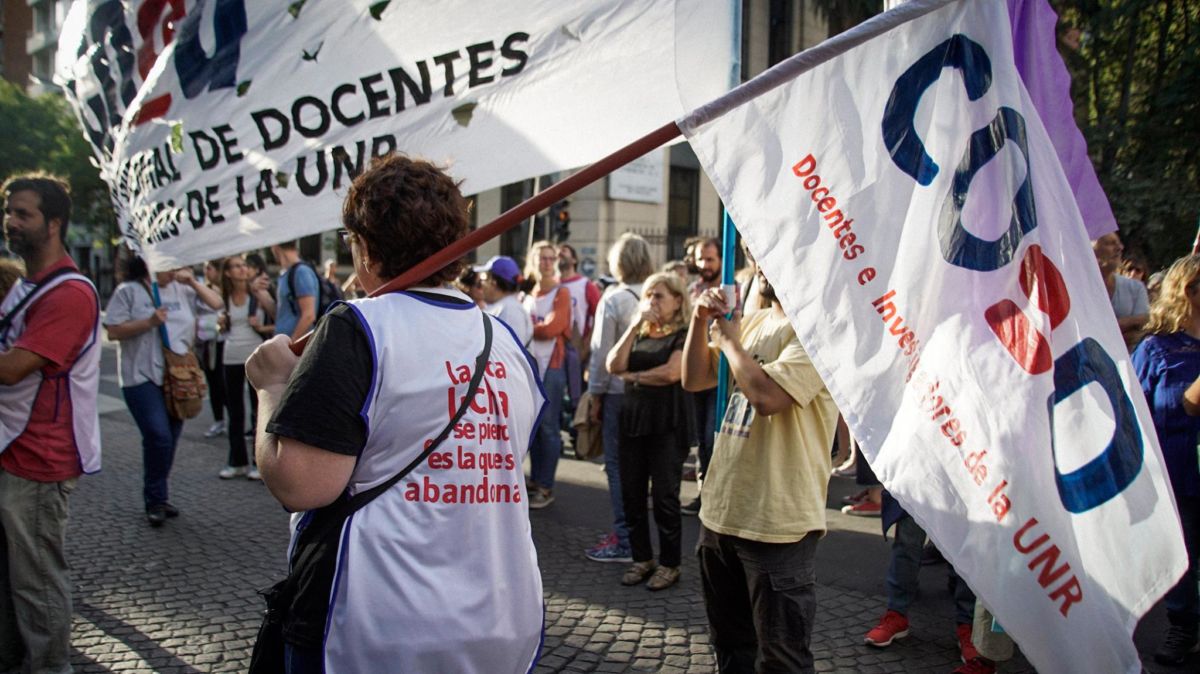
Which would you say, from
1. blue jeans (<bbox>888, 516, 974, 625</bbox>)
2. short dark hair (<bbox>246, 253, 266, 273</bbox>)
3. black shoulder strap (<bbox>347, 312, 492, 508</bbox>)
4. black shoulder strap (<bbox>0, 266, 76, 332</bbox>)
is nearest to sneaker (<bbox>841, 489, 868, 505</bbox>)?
blue jeans (<bbox>888, 516, 974, 625</bbox>)

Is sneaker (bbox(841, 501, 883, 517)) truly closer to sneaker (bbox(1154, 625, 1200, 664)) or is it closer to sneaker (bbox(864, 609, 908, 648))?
sneaker (bbox(864, 609, 908, 648))

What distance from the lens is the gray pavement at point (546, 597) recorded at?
3.86 meters

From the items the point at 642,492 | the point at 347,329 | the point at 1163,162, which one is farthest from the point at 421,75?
the point at 1163,162

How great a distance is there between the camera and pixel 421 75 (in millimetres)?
2758

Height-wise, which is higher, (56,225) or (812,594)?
(56,225)

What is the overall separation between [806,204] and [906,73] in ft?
1.16

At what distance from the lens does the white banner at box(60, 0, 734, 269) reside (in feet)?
8.70

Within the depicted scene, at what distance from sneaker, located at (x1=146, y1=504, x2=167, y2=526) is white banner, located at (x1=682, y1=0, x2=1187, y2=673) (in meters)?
5.03

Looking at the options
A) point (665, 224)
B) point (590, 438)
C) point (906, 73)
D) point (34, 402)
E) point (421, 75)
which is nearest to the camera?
point (906, 73)

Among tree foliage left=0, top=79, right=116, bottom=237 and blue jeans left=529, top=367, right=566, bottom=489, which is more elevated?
tree foliage left=0, top=79, right=116, bottom=237

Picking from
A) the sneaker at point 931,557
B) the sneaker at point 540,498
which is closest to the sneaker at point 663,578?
the sneaker at point 931,557

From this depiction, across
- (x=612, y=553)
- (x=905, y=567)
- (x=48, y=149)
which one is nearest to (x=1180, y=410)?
(x=905, y=567)

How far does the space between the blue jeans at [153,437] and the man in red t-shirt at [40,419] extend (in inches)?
91.4

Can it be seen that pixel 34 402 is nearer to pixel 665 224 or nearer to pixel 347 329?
pixel 347 329
